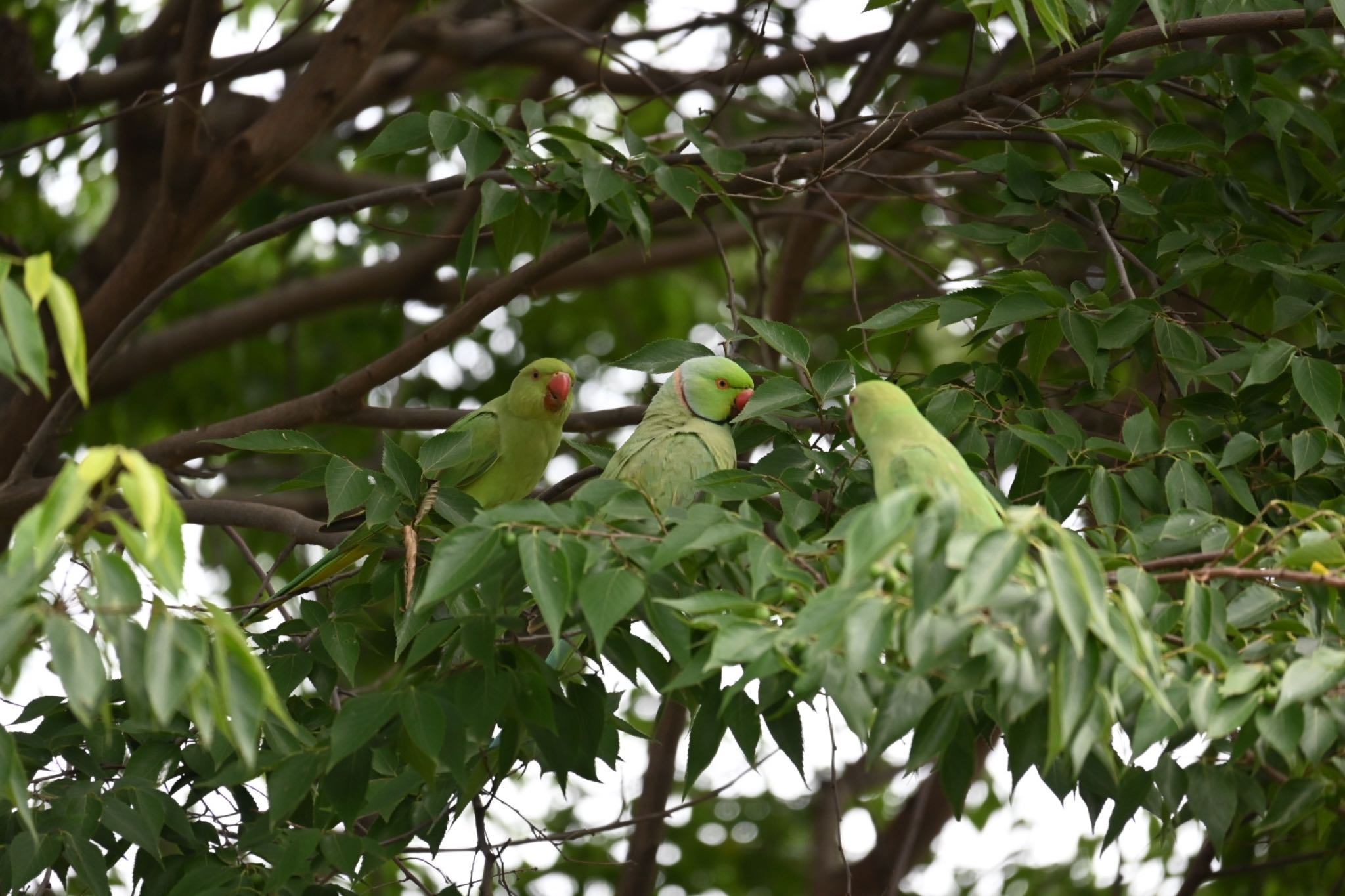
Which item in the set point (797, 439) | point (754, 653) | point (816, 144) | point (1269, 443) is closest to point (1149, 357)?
point (1269, 443)

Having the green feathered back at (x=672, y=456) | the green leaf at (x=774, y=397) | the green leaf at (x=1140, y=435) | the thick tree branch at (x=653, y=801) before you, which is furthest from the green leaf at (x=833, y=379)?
the thick tree branch at (x=653, y=801)

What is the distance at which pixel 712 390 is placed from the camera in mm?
3859

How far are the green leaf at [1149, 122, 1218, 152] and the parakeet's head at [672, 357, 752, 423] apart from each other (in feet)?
4.12

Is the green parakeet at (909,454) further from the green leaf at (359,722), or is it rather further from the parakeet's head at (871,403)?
the green leaf at (359,722)

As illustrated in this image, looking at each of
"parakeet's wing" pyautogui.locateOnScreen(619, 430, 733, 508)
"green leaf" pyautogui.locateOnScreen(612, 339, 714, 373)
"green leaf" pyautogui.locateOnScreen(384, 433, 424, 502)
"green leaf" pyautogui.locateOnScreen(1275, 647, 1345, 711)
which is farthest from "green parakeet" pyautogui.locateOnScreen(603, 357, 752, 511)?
"green leaf" pyautogui.locateOnScreen(1275, 647, 1345, 711)

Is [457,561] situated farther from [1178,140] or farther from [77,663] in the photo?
[1178,140]

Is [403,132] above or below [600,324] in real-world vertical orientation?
above

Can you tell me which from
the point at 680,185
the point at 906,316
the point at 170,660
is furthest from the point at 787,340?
the point at 170,660

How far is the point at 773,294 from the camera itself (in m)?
5.79

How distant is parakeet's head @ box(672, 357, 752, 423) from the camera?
12.6ft

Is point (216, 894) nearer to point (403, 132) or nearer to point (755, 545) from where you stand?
point (755, 545)

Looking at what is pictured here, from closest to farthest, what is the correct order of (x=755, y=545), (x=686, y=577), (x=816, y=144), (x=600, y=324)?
(x=755, y=545) → (x=686, y=577) → (x=816, y=144) → (x=600, y=324)

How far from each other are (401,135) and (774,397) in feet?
4.11

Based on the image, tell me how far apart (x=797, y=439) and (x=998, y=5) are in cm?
113
